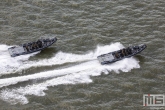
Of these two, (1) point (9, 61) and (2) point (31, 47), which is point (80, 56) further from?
(1) point (9, 61)

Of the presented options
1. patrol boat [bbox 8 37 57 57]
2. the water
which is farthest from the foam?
patrol boat [bbox 8 37 57 57]

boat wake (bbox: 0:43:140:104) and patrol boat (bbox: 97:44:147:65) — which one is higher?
patrol boat (bbox: 97:44:147:65)

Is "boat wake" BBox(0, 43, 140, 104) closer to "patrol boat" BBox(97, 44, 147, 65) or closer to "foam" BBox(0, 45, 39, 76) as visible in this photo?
"foam" BBox(0, 45, 39, 76)

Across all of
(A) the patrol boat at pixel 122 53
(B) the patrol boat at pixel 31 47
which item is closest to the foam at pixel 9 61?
(B) the patrol boat at pixel 31 47

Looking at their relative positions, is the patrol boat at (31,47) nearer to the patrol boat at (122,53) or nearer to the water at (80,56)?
the water at (80,56)

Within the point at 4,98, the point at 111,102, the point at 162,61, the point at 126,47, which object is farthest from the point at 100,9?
the point at 4,98

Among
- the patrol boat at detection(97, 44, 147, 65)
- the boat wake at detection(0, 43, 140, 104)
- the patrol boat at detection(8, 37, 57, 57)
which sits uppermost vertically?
the patrol boat at detection(8, 37, 57, 57)

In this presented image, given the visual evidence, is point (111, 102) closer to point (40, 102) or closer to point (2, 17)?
point (40, 102)

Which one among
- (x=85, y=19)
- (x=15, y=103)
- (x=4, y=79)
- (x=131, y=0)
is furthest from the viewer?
(x=131, y=0)
